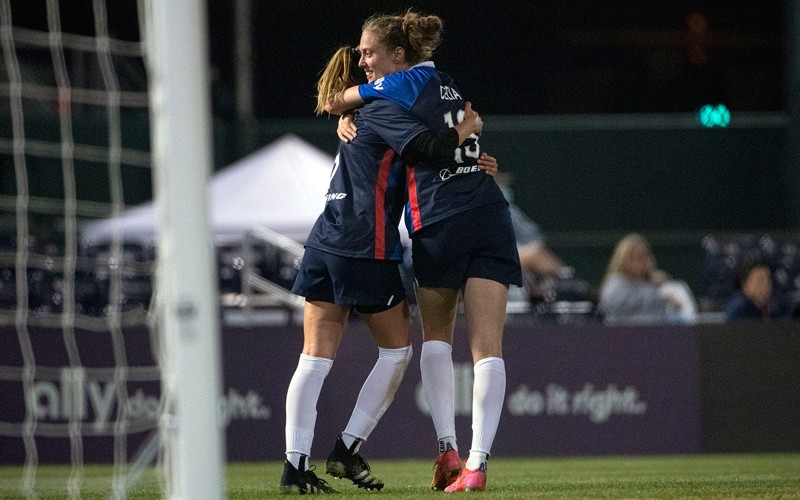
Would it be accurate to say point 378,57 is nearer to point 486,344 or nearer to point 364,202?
point 364,202

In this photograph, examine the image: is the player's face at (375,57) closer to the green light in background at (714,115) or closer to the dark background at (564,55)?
the dark background at (564,55)

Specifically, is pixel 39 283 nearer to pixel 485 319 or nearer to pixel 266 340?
pixel 266 340

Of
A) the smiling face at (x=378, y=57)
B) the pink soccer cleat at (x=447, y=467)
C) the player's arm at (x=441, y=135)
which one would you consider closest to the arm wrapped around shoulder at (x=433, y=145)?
the player's arm at (x=441, y=135)

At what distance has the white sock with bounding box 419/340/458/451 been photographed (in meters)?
5.14

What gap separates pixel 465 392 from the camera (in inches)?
366

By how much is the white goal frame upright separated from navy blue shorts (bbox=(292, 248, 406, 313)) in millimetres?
1445

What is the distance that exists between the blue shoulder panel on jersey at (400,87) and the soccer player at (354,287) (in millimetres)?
60

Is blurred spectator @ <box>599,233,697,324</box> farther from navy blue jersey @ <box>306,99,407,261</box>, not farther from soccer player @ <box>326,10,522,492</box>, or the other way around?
navy blue jersey @ <box>306,99,407,261</box>

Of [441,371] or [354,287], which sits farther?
[441,371]

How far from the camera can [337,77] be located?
5336mm

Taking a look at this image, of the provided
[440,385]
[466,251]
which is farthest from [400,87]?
[440,385]

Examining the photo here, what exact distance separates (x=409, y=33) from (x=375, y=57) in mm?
164

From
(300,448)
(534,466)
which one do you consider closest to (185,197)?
(300,448)

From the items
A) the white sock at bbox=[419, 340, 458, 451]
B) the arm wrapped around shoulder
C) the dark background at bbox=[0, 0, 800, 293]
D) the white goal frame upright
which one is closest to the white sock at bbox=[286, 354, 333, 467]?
the white sock at bbox=[419, 340, 458, 451]
